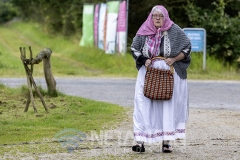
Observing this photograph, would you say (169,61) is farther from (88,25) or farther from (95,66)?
(88,25)

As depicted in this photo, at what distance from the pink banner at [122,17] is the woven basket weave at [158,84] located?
15.7 m

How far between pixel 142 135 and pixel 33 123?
2.96 metres

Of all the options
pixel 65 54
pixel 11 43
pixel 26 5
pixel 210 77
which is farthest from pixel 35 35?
pixel 210 77

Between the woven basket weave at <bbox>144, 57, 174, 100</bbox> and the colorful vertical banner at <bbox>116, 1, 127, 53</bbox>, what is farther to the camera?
the colorful vertical banner at <bbox>116, 1, 127, 53</bbox>

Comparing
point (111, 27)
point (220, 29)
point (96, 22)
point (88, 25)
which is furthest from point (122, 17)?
point (88, 25)

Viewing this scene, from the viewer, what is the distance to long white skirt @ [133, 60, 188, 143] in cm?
825

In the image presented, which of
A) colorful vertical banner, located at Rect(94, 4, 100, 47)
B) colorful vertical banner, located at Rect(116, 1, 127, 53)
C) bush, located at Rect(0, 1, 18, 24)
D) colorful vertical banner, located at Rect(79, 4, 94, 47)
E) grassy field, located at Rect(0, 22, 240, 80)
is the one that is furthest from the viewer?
bush, located at Rect(0, 1, 18, 24)

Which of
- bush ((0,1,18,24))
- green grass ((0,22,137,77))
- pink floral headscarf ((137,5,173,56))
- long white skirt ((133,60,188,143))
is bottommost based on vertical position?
bush ((0,1,18,24))

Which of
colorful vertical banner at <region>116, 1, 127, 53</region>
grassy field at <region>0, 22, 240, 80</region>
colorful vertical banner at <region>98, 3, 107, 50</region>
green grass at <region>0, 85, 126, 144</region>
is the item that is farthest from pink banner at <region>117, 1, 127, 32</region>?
green grass at <region>0, 85, 126, 144</region>

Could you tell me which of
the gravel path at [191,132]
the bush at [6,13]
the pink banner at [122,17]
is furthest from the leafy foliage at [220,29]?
the bush at [6,13]

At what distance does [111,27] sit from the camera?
2539 cm

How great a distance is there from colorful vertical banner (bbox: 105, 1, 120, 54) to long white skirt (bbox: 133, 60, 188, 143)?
54.5 ft

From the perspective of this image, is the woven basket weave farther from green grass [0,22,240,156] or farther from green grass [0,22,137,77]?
green grass [0,22,137,77]

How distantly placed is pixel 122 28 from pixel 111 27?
1.30 metres
